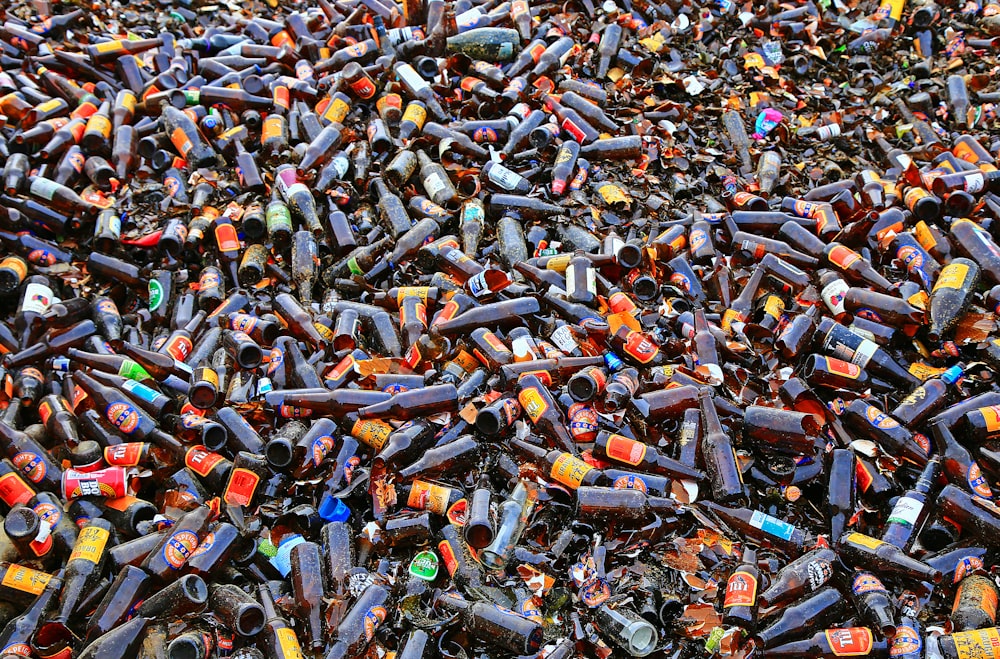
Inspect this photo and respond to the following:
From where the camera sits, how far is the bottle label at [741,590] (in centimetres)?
370

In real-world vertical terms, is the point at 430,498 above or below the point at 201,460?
above

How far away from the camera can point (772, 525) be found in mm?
4027

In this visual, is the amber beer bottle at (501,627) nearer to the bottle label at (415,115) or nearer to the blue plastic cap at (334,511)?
the blue plastic cap at (334,511)

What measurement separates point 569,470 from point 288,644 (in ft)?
5.79

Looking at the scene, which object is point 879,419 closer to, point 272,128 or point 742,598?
point 742,598

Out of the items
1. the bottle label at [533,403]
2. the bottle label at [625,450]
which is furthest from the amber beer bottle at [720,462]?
the bottle label at [533,403]

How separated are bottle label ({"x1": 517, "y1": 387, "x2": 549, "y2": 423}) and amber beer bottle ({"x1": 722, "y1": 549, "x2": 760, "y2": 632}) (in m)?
1.43

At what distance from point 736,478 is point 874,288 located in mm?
2060

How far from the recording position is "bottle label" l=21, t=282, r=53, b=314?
5.42m

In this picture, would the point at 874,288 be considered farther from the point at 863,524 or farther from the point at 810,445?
the point at 863,524

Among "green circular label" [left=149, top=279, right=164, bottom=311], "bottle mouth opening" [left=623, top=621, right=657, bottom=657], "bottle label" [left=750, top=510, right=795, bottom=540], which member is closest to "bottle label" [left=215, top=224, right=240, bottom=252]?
"green circular label" [left=149, top=279, right=164, bottom=311]

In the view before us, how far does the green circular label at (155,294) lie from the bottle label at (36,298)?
713 mm

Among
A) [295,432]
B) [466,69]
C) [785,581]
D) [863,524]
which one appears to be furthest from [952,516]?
[466,69]

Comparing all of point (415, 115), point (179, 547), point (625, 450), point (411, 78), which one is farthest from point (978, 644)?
point (411, 78)
